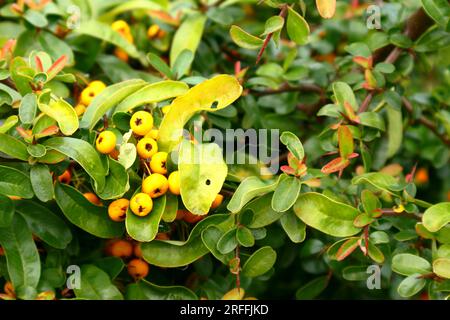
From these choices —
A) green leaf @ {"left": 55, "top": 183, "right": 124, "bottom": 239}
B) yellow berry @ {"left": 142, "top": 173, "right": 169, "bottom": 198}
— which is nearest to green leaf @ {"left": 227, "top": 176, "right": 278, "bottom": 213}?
yellow berry @ {"left": 142, "top": 173, "right": 169, "bottom": 198}

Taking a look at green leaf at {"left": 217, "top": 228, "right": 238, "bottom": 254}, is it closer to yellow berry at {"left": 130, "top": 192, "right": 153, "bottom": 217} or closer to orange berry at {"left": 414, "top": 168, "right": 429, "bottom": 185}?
yellow berry at {"left": 130, "top": 192, "right": 153, "bottom": 217}

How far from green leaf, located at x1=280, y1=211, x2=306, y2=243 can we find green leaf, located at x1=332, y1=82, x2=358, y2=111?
0.24 m

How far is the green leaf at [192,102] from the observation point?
1.14m

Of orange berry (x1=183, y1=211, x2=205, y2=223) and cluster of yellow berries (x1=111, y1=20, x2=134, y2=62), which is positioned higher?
cluster of yellow berries (x1=111, y1=20, x2=134, y2=62)

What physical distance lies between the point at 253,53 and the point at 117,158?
22.3 inches

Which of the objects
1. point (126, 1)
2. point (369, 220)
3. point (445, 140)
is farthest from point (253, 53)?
point (369, 220)

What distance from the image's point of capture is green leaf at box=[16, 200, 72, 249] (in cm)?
121

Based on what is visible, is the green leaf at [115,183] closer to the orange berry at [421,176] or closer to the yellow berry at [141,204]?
the yellow berry at [141,204]

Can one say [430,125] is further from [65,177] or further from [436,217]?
[65,177]

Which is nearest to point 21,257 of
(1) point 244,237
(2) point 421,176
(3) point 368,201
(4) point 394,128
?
(1) point 244,237

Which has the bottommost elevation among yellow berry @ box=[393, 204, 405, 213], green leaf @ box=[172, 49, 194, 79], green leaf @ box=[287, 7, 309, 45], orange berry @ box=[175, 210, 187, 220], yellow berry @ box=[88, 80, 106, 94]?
yellow berry @ box=[393, 204, 405, 213]

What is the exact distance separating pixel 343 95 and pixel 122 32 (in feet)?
1.64
